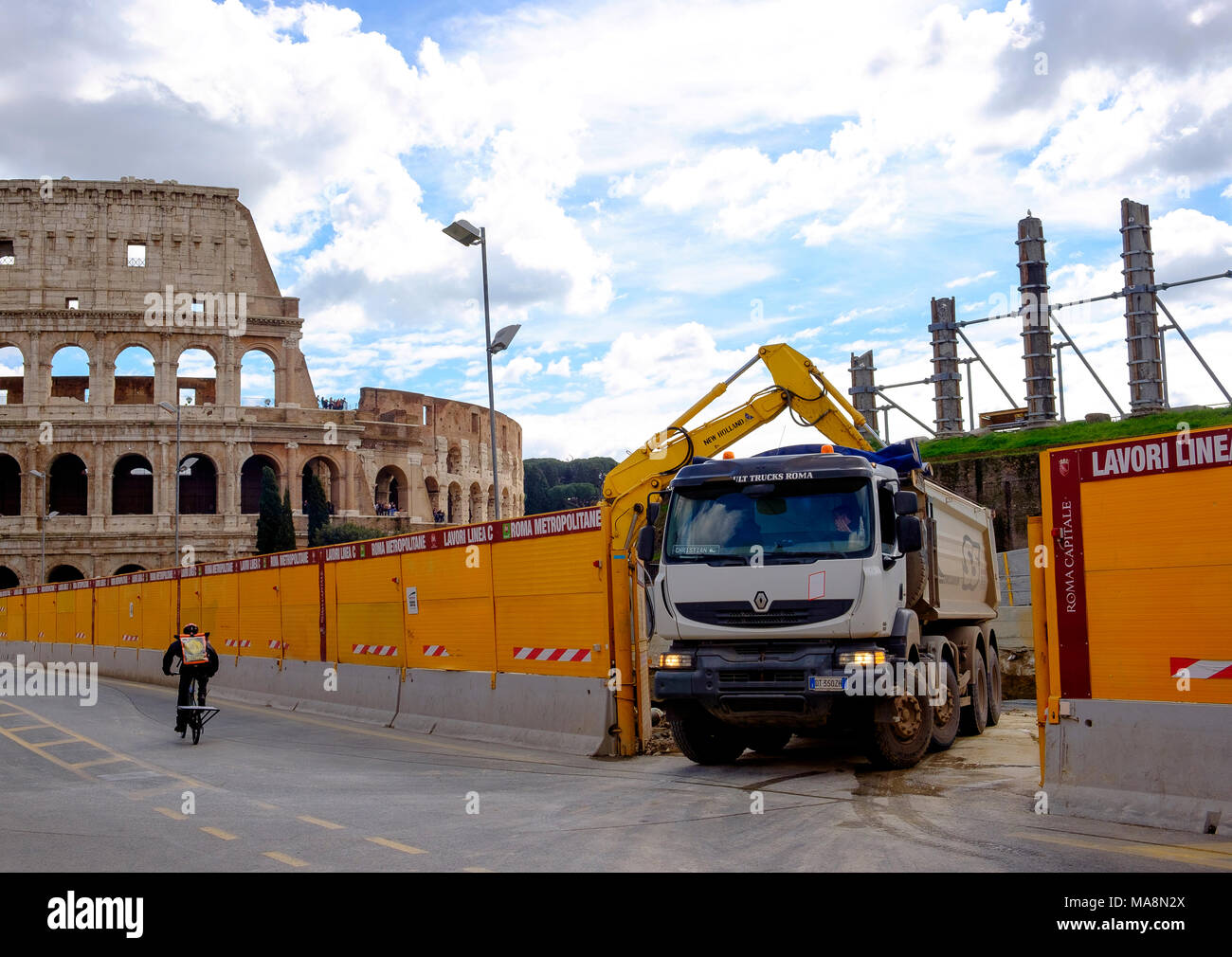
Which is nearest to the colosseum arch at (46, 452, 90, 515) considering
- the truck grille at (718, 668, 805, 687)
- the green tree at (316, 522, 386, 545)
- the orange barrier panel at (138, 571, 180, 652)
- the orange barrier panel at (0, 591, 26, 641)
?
the green tree at (316, 522, 386, 545)

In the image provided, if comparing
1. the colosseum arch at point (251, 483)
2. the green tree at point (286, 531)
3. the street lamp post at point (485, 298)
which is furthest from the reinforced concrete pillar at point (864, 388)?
the colosseum arch at point (251, 483)

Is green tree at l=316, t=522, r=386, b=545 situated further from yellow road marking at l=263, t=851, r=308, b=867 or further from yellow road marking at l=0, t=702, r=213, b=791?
yellow road marking at l=263, t=851, r=308, b=867

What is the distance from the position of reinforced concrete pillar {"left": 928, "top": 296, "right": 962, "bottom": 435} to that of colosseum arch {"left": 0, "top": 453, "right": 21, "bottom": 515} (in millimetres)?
57774

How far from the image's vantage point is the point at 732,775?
40.2 ft

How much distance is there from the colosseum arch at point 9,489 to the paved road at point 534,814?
6399 centimetres

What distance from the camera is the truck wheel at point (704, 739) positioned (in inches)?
500

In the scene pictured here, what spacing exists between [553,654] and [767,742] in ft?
10.4

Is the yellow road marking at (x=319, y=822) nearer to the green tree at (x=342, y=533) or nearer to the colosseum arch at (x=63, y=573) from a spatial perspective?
the green tree at (x=342, y=533)

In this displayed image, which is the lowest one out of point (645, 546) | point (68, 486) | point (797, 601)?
point (797, 601)

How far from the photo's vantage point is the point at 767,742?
45.6ft

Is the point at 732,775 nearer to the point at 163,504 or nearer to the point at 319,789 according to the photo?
the point at 319,789

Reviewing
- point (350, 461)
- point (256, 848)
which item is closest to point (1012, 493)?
point (256, 848)

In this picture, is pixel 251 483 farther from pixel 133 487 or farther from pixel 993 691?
pixel 993 691

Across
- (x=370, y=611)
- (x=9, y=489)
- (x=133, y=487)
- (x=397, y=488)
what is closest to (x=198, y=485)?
(x=133, y=487)
